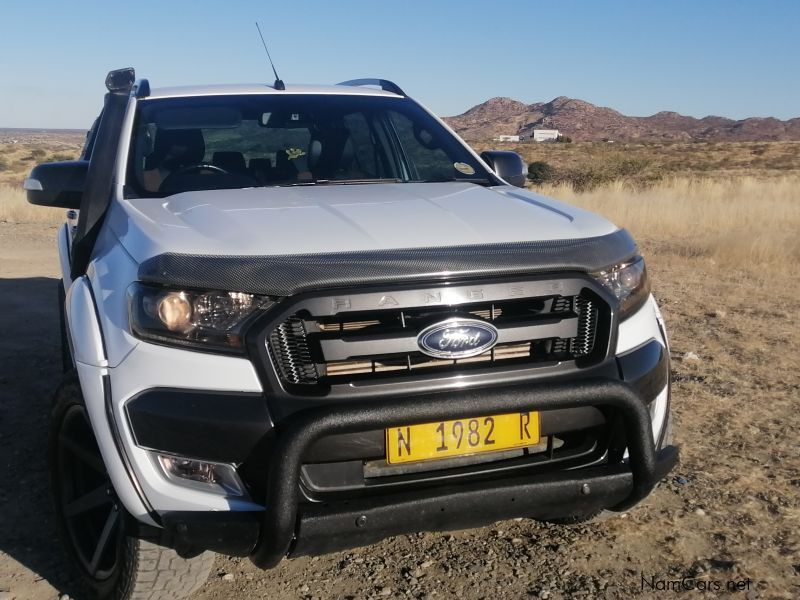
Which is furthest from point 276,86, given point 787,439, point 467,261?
point 787,439

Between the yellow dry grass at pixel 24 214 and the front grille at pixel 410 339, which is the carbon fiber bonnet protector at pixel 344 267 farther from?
the yellow dry grass at pixel 24 214

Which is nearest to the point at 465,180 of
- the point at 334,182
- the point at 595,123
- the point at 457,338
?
the point at 334,182

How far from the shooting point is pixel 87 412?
8.38 feet

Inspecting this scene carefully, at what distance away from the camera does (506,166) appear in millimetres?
4098

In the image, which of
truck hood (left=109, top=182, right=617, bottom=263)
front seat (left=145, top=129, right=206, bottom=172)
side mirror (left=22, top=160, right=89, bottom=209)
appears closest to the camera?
A: truck hood (left=109, top=182, right=617, bottom=263)

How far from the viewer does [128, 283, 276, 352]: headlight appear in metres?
2.37

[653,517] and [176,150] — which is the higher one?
[176,150]

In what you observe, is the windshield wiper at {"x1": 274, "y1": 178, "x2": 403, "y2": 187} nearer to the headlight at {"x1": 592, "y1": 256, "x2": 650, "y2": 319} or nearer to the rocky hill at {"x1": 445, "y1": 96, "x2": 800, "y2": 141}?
the headlight at {"x1": 592, "y1": 256, "x2": 650, "y2": 319}

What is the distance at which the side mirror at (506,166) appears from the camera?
4074 mm

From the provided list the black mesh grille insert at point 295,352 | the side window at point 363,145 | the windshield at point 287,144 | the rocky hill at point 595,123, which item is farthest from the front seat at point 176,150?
the rocky hill at point 595,123

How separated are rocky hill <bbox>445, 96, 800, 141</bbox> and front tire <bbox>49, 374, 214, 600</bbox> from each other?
100902mm

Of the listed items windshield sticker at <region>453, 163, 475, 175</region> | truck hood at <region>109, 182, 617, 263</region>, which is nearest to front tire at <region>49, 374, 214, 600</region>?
truck hood at <region>109, 182, 617, 263</region>

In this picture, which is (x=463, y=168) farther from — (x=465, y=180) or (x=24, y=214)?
(x=24, y=214)

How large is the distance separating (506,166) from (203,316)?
2.13 metres
